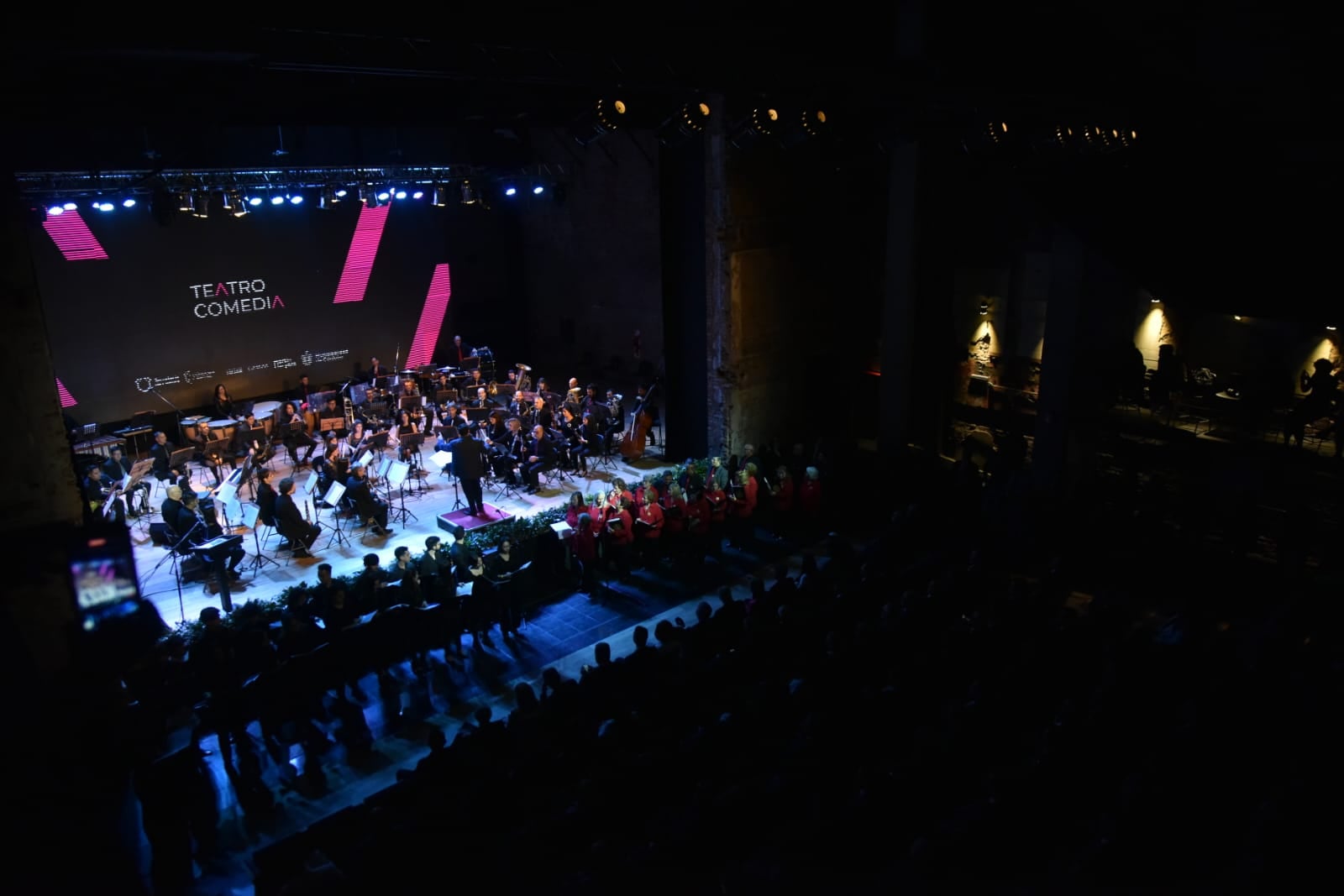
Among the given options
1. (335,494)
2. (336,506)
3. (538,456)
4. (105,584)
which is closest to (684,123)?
(538,456)

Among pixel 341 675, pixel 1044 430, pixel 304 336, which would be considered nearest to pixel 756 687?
pixel 341 675

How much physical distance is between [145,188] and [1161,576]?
19.1 metres

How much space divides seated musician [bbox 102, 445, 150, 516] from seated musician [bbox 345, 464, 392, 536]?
11.2 ft

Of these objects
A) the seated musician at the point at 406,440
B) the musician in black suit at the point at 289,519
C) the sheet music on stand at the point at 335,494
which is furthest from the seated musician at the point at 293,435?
the sheet music on stand at the point at 335,494

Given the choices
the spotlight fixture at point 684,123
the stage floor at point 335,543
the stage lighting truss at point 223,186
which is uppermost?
the spotlight fixture at point 684,123

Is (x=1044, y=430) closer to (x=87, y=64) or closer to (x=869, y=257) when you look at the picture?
(x=869, y=257)

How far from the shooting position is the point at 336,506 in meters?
13.9

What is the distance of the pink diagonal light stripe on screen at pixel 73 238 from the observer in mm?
18266

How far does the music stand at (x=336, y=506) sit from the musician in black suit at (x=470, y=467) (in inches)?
69.3

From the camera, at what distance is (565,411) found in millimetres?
16797

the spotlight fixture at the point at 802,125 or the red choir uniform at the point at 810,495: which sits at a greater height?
the spotlight fixture at the point at 802,125

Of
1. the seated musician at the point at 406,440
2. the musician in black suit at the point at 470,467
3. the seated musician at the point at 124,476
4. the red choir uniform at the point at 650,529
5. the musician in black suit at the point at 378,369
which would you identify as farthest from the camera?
the musician in black suit at the point at 378,369

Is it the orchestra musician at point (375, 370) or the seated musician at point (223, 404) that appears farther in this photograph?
the orchestra musician at point (375, 370)

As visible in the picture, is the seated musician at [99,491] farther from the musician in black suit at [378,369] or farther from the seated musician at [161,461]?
the musician in black suit at [378,369]
